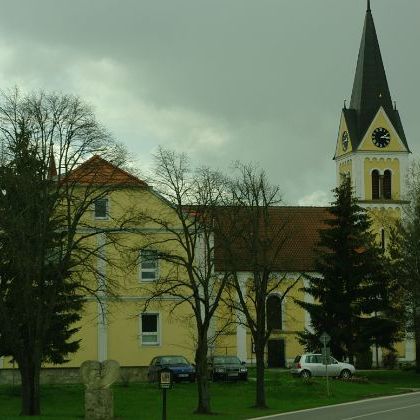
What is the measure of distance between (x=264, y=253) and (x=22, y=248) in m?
9.75

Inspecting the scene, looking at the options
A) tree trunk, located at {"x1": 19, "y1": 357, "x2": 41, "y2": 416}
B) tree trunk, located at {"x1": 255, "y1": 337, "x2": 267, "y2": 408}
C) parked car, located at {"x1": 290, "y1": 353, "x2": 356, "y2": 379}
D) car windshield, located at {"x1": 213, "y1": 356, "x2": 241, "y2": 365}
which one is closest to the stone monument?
tree trunk, located at {"x1": 19, "y1": 357, "x2": 41, "y2": 416}

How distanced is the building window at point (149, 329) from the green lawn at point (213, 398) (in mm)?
11816

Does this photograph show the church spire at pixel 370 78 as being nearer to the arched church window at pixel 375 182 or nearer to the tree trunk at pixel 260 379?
the arched church window at pixel 375 182

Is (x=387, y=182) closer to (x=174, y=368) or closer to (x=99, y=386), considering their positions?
(x=174, y=368)

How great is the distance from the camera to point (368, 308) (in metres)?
52.5

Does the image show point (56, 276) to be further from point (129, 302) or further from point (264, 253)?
point (129, 302)

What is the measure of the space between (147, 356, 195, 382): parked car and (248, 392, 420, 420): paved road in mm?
10527

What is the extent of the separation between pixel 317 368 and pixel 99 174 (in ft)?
75.1

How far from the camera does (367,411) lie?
102 ft

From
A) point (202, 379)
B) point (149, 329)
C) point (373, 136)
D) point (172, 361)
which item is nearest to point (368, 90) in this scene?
point (373, 136)

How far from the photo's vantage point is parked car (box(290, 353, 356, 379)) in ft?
163

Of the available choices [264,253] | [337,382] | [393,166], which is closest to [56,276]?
Answer: [264,253]

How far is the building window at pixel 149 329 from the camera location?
57.1 meters

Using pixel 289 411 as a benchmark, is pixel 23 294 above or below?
above
